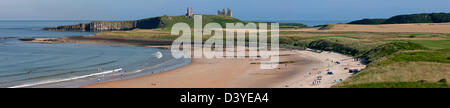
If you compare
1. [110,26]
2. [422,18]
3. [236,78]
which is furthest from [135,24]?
[236,78]

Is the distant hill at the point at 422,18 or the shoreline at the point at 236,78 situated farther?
the distant hill at the point at 422,18

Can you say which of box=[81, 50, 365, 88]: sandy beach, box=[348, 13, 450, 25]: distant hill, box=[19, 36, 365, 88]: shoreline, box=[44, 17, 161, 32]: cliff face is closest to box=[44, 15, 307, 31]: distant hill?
box=[44, 17, 161, 32]: cliff face

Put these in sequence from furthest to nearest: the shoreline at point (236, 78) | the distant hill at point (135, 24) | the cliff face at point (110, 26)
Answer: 1. the cliff face at point (110, 26)
2. the distant hill at point (135, 24)
3. the shoreline at point (236, 78)

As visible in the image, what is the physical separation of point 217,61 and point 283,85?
1974 cm

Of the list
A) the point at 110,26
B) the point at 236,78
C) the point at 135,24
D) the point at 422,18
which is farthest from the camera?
the point at 135,24

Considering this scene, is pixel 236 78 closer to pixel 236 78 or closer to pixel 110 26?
pixel 236 78

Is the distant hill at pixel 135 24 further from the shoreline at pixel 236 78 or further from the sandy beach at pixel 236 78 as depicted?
the shoreline at pixel 236 78

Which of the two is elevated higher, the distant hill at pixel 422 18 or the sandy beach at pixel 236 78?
the distant hill at pixel 422 18

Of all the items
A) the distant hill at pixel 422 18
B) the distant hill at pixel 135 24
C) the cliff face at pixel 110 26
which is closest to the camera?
the distant hill at pixel 422 18

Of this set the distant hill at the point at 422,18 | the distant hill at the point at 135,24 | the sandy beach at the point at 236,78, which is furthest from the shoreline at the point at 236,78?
the distant hill at the point at 135,24

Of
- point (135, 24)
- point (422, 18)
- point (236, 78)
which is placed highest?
point (422, 18)

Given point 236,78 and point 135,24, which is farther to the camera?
point 135,24

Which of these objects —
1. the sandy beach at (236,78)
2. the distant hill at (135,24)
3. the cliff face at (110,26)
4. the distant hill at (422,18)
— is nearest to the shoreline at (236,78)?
the sandy beach at (236,78)
